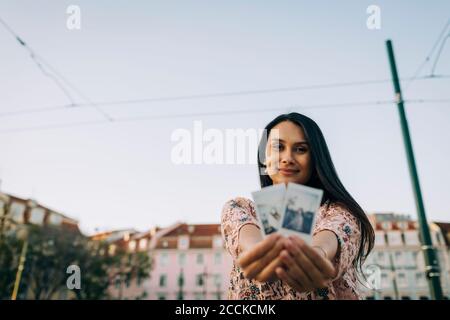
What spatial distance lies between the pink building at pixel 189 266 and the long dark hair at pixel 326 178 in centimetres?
5148

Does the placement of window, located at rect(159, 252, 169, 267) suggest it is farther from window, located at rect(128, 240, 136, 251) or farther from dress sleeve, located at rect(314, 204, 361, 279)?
dress sleeve, located at rect(314, 204, 361, 279)

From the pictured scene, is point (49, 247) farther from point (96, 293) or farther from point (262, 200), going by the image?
point (262, 200)

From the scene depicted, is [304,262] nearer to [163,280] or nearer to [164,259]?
[164,259]

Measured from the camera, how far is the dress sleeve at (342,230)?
141 centimetres

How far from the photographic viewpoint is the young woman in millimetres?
1141

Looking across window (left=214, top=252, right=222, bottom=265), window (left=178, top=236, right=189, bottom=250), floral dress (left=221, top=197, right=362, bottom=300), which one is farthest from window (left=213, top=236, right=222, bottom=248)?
floral dress (left=221, top=197, right=362, bottom=300)

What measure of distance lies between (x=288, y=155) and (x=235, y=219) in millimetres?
444

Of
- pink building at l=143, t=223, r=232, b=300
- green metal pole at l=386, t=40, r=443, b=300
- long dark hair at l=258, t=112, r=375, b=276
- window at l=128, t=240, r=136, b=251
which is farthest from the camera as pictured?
window at l=128, t=240, r=136, b=251

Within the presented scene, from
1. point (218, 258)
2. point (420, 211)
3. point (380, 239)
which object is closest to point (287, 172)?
point (420, 211)

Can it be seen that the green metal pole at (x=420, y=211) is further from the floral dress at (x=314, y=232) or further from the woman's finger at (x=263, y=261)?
the woman's finger at (x=263, y=261)

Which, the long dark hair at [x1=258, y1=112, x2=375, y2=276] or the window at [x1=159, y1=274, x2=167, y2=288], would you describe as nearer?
the long dark hair at [x1=258, y1=112, x2=375, y2=276]

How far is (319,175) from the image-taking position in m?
1.75

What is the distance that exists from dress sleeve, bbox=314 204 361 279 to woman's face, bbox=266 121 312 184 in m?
0.22

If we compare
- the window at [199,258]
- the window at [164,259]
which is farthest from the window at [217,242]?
the window at [164,259]
